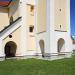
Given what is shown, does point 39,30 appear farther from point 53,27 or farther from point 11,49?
point 11,49

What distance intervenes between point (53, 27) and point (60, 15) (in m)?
2.06

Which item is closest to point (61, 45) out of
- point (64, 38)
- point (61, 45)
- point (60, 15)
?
point (61, 45)

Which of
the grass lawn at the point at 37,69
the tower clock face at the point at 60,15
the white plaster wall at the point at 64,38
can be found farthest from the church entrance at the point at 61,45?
the grass lawn at the point at 37,69

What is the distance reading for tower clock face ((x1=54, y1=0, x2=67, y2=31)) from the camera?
32.0m

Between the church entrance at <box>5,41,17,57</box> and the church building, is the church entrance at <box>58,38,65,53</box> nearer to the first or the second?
the church building

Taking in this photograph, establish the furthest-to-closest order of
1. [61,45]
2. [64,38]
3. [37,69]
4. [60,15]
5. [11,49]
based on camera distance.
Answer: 1. [11,49]
2. [61,45]
3. [64,38]
4. [60,15]
5. [37,69]

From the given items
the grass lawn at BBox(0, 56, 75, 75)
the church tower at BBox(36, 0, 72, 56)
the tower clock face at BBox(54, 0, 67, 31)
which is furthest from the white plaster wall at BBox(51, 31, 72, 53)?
the grass lawn at BBox(0, 56, 75, 75)

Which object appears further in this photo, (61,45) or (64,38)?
(61,45)

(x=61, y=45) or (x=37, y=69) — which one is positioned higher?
(x=61, y=45)

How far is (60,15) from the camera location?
106ft

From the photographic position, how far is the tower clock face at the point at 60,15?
32.0 meters

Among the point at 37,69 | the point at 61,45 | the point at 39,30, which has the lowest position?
the point at 37,69

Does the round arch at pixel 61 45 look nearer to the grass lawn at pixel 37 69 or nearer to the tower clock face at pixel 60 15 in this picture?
the tower clock face at pixel 60 15

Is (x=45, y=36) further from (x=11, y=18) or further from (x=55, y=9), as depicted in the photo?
(x=11, y=18)
